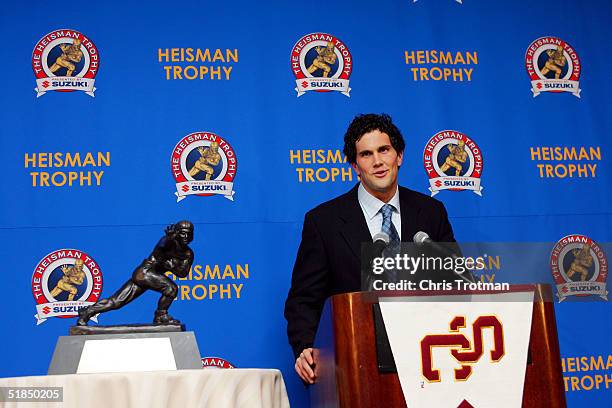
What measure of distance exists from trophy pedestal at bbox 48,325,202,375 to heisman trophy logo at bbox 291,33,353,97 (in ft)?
5.01

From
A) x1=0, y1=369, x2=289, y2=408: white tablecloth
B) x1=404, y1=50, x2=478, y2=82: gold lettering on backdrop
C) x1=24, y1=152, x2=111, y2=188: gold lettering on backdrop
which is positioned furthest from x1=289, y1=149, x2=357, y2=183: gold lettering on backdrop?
x1=0, y1=369, x2=289, y2=408: white tablecloth

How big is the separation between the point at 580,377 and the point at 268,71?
1870 mm

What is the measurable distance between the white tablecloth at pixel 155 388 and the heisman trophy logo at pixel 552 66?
7.29ft

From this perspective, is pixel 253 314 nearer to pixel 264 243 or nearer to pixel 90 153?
pixel 264 243

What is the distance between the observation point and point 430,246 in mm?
1419

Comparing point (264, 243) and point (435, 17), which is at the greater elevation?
point (435, 17)

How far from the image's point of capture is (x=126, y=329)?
1.98 m

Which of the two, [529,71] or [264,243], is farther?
[529,71]

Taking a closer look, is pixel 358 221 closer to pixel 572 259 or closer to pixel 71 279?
pixel 572 259

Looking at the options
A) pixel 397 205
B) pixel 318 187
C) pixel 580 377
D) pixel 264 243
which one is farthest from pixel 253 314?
pixel 580 377

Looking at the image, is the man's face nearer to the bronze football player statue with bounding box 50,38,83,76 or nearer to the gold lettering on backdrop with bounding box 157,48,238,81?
the gold lettering on backdrop with bounding box 157,48,238,81

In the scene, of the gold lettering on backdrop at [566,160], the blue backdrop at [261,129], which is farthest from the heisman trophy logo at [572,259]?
the gold lettering on backdrop at [566,160]

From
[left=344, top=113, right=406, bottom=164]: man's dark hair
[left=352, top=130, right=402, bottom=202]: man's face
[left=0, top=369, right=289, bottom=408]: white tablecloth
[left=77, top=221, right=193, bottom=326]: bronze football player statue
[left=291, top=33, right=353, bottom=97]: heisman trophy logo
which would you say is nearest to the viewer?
[left=0, top=369, right=289, bottom=408]: white tablecloth

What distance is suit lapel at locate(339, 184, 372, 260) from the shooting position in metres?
2.47
